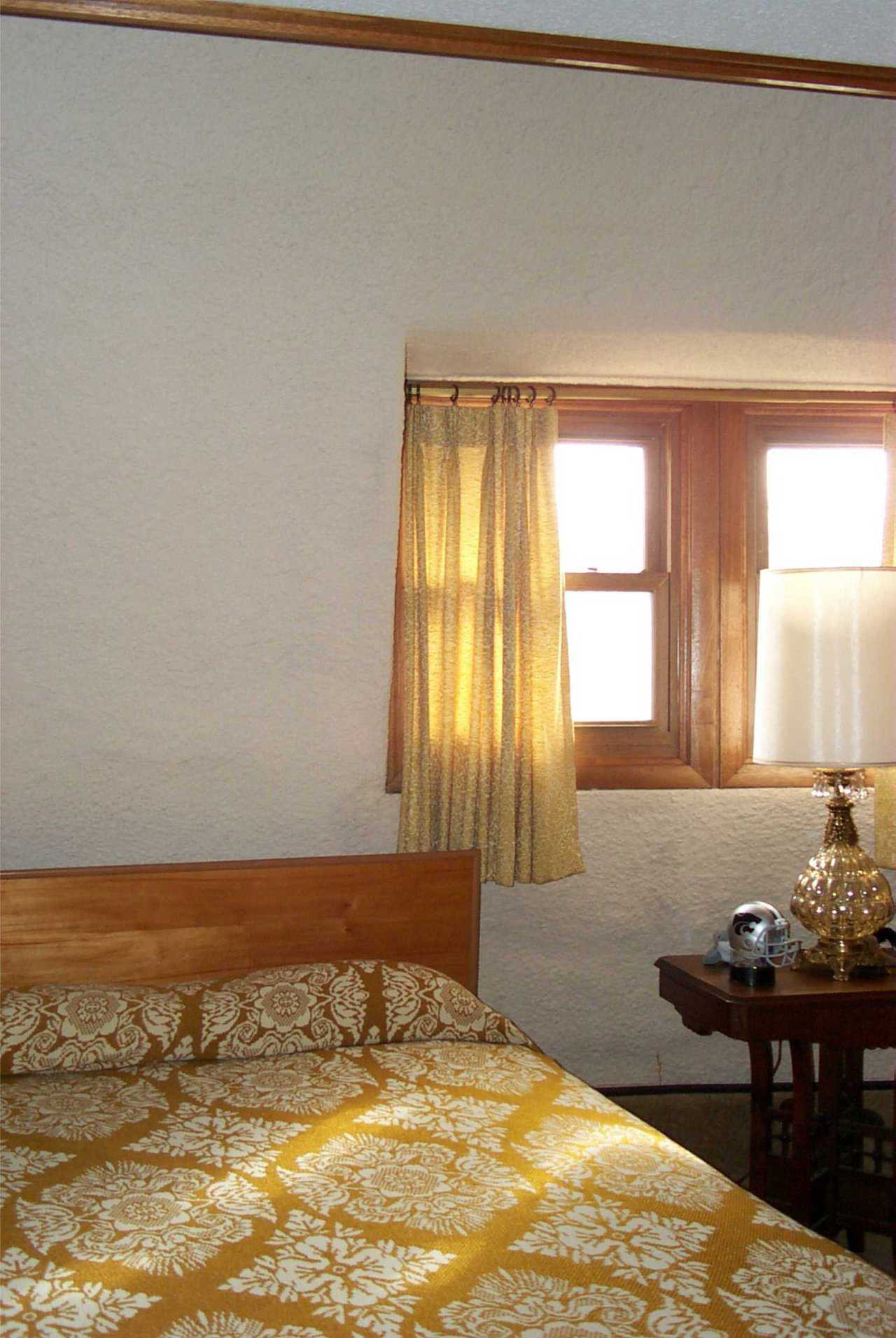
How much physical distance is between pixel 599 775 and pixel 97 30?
2.02 metres

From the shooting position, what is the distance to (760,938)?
8.45 feet

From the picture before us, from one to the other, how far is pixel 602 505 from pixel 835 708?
961 millimetres

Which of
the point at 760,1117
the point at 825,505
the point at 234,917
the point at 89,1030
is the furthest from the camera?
the point at 825,505

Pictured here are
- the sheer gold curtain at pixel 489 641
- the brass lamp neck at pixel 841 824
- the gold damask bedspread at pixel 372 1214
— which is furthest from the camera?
the sheer gold curtain at pixel 489 641

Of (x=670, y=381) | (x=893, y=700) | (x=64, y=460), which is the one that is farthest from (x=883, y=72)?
(x=64, y=460)

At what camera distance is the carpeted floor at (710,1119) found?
9.40ft

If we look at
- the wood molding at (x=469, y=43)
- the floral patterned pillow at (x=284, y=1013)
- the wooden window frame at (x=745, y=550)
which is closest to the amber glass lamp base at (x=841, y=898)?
the wooden window frame at (x=745, y=550)

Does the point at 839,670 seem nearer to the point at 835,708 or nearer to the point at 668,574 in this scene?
the point at 835,708

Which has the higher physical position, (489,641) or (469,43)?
(469,43)

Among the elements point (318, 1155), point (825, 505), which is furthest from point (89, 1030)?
point (825, 505)

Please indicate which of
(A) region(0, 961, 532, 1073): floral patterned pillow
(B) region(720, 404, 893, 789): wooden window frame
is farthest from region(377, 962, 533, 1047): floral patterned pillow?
(B) region(720, 404, 893, 789): wooden window frame

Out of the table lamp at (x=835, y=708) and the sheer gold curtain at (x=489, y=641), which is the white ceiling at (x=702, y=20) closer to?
the sheer gold curtain at (x=489, y=641)

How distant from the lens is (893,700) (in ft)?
8.13

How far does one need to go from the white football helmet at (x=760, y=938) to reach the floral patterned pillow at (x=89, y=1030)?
1183 millimetres
